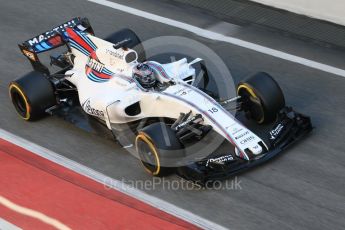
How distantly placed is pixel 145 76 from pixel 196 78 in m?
1.33

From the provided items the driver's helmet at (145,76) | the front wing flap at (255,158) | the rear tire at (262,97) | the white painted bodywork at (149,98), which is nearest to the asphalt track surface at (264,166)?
the front wing flap at (255,158)

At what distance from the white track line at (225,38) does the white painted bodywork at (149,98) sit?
280 cm

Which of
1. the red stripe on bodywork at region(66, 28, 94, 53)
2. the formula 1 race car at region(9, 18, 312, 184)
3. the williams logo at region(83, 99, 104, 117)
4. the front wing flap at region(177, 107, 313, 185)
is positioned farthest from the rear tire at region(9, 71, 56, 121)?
the front wing flap at region(177, 107, 313, 185)

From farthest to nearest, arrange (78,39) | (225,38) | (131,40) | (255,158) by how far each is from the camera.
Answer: (225,38) < (131,40) < (78,39) < (255,158)

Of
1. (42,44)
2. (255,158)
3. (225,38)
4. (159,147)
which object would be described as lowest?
(255,158)

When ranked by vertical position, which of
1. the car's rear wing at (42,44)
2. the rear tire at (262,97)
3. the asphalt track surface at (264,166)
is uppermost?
the car's rear wing at (42,44)

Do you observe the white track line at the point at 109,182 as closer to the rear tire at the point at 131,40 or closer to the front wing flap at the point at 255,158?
the front wing flap at the point at 255,158

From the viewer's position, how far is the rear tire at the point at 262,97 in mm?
9852

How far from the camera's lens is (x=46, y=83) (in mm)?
10617

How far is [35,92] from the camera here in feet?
34.7

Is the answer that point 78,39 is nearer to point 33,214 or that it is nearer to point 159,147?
point 159,147

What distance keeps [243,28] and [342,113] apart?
320 centimetres

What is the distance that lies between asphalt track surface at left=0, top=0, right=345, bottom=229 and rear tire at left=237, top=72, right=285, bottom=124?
0.62 metres

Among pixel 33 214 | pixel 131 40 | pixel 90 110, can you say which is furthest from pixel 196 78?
pixel 33 214
